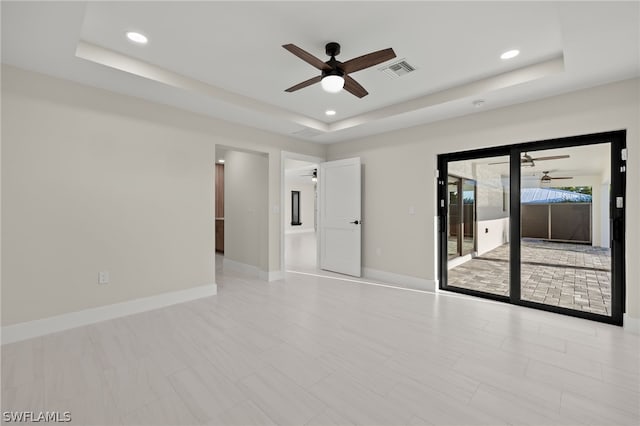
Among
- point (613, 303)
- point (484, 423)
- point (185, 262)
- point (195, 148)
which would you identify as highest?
point (195, 148)

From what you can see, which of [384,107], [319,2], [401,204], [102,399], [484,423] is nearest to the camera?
[484,423]

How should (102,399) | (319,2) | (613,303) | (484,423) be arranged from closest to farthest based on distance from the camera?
(484,423) → (102,399) → (319,2) → (613,303)

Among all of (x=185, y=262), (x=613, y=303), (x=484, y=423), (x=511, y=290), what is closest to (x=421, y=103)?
(x=511, y=290)

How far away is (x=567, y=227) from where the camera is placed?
3484 mm

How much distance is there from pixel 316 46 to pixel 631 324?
401 cm

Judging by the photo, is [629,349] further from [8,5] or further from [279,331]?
[8,5]

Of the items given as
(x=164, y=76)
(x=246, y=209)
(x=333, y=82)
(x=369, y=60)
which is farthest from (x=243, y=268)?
(x=369, y=60)

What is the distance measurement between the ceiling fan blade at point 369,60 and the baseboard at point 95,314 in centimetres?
326

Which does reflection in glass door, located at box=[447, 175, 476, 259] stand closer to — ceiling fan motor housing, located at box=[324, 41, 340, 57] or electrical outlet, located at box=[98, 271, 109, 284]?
ceiling fan motor housing, located at box=[324, 41, 340, 57]

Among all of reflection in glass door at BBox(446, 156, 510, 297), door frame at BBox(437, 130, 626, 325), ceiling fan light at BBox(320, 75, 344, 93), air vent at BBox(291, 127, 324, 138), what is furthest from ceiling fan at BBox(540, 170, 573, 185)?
air vent at BBox(291, 127, 324, 138)

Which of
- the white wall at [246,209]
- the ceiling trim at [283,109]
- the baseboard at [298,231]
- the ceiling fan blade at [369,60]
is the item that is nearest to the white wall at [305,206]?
the baseboard at [298,231]

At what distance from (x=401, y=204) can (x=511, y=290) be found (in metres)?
1.85

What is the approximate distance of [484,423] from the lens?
159 centimetres

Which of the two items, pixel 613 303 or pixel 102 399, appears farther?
pixel 613 303
